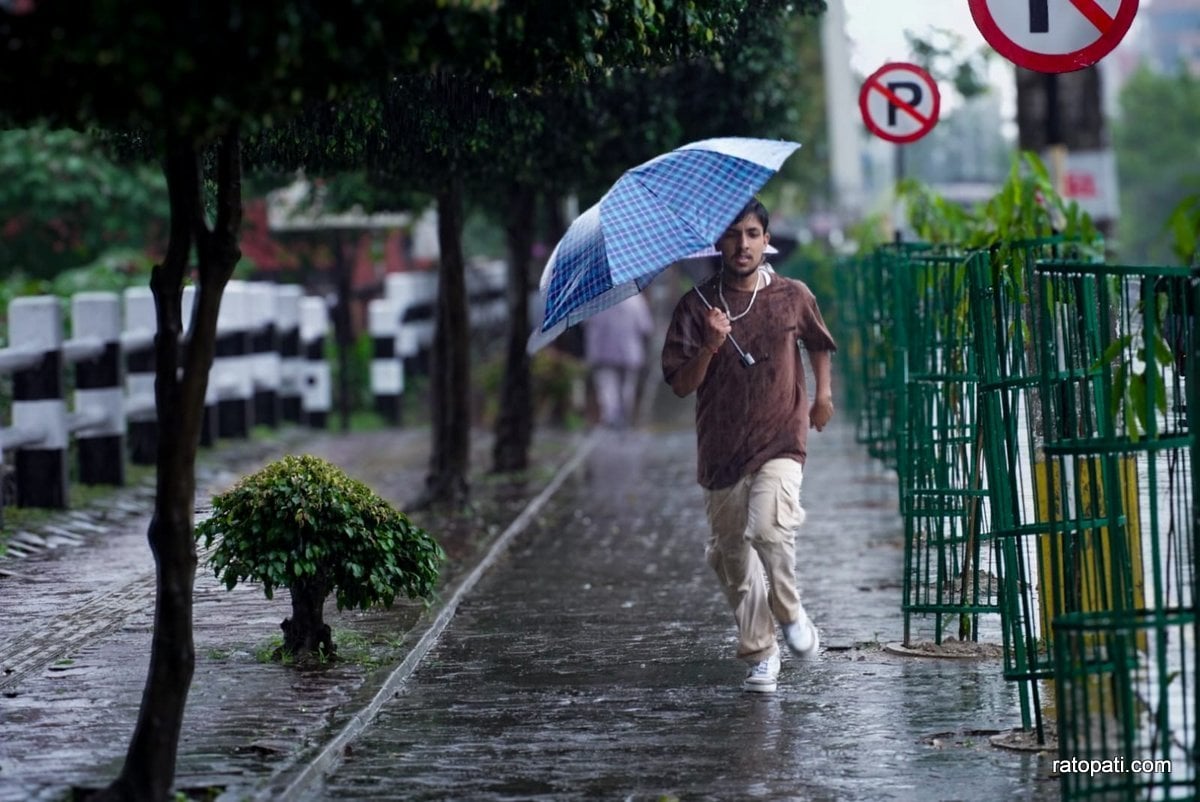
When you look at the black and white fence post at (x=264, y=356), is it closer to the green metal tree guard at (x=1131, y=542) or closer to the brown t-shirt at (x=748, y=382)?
the brown t-shirt at (x=748, y=382)

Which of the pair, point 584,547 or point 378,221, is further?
point 378,221

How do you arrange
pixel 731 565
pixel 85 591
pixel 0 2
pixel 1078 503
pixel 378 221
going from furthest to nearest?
1. pixel 378 221
2. pixel 85 591
3. pixel 731 565
4. pixel 1078 503
5. pixel 0 2

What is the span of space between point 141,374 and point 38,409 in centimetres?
307

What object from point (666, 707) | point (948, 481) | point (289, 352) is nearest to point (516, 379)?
point (289, 352)

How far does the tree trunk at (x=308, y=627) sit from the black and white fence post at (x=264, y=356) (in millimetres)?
11151

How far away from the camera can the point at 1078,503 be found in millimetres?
6402

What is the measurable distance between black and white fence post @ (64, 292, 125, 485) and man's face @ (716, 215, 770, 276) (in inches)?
291

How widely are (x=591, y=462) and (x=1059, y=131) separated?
532cm

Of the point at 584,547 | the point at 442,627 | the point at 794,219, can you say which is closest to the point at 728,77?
the point at 584,547

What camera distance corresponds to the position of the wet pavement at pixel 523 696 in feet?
22.6

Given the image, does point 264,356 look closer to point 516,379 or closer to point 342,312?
Answer: point 342,312

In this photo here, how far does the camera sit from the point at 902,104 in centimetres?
1362

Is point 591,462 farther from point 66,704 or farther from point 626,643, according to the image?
point 66,704

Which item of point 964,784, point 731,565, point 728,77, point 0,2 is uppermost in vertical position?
point 728,77
